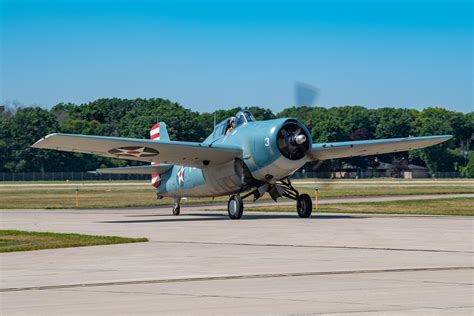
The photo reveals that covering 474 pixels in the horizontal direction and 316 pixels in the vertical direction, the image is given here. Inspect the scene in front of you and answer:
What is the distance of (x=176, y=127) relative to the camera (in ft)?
457

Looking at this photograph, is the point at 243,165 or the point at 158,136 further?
the point at 158,136

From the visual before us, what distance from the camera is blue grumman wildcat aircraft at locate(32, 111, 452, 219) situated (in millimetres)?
29172

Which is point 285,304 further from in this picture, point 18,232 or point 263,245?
point 18,232

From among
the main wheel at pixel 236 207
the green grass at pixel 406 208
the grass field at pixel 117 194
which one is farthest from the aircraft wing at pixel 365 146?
the main wheel at pixel 236 207

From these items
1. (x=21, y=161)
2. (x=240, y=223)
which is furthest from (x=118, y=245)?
(x=21, y=161)

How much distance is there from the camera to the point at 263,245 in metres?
19.7

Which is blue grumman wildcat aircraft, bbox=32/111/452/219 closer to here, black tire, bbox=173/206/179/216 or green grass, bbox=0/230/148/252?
black tire, bbox=173/206/179/216

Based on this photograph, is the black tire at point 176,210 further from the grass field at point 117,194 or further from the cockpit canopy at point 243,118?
the grass field at point 117,194

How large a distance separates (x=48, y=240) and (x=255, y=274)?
881cm

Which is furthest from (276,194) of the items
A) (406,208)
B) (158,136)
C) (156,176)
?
(406,208)

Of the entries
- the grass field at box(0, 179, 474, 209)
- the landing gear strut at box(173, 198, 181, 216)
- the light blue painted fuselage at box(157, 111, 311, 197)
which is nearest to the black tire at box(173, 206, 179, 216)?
the landing gear strut at box(173, 198, 181, 216)

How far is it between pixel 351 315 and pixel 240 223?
18288 mm

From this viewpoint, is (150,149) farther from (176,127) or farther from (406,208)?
(176,127)

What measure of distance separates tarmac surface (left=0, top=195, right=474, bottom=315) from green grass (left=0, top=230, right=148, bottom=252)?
0.88 metres
